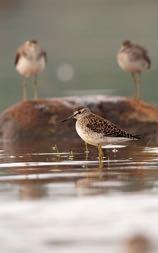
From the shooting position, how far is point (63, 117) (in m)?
19.5

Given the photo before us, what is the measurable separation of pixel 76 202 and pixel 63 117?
9449 millimetres

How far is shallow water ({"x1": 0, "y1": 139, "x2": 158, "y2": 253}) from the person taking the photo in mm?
8352

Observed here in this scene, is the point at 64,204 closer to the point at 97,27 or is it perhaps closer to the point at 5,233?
the point at 5,233

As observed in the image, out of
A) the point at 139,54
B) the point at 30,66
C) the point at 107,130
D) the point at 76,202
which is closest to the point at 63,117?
the point at 30,66

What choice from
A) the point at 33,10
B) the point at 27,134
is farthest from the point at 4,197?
the point at 33,10

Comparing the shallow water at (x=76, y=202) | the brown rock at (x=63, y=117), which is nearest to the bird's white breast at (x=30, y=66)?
the brown rock at (x=63, y=117)

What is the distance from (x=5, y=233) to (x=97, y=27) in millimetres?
53846

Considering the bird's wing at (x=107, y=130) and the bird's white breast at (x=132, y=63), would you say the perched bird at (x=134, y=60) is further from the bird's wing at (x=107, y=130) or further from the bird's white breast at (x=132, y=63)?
the bird's wing at (x=107, y=130)

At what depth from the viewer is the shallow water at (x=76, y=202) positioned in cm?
835

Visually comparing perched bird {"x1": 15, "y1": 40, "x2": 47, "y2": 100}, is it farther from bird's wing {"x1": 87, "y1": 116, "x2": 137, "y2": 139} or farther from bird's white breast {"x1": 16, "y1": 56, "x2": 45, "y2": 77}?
bird's wing {"x1": 87, "y1": 116, "x2": 137, "y2": 139}

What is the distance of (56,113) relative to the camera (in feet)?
64.2

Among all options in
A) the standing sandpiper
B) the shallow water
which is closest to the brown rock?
the shallow water

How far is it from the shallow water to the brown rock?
15.1 feet

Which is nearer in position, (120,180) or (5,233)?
(5,233)
